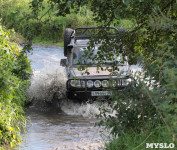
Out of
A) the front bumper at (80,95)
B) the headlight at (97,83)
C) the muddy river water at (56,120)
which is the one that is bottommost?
the muddy river water at (56,120)

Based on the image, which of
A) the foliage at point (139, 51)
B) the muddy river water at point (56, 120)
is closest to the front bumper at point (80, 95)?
the muddy river water at point (56, 120)

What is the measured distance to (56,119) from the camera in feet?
32.0

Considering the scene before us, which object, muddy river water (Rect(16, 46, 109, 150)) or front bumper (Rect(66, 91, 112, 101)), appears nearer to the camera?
muddy river water (Rect(16, 46, 109, 150))

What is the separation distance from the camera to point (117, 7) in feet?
17.6

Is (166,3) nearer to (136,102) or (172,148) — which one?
(136,102)

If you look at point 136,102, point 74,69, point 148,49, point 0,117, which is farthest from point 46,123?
point 136,102

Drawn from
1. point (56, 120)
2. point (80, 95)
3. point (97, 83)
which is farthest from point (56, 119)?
point (97, 83)

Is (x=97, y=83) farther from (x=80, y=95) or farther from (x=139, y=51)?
(x=139, y=51)

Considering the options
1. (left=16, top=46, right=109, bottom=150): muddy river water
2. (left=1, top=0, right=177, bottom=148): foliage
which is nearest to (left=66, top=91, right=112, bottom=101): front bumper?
(left=16, top=46, right=109, bottom=150): muddy river water

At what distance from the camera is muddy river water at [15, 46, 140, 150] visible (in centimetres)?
718

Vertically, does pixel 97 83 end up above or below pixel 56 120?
above

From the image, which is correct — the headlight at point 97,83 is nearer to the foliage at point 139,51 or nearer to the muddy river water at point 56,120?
the muddy river water at point 56,120

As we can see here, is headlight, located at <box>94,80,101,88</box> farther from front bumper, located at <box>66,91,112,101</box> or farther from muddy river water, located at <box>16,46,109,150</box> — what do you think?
muddy river water, located at <box>16,46,109,150</box>

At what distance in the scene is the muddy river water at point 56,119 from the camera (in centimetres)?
718
